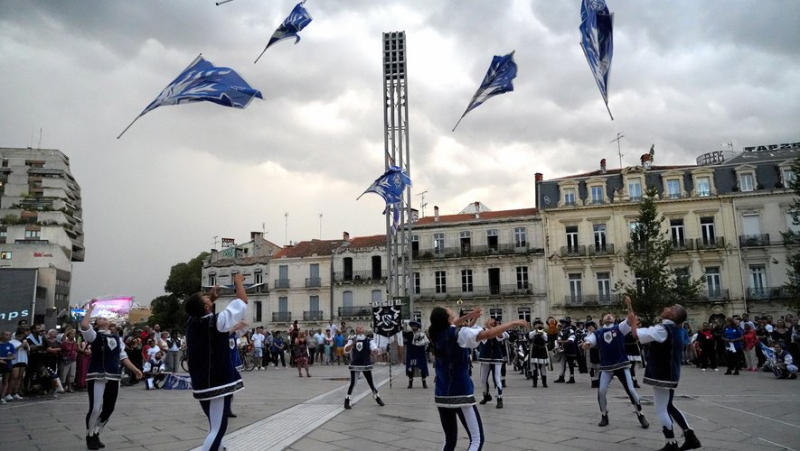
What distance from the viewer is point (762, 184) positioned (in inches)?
1631

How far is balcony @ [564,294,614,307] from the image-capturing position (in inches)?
1674

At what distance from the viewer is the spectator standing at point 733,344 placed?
60.4 ft

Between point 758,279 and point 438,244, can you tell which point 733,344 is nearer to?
point 758,279

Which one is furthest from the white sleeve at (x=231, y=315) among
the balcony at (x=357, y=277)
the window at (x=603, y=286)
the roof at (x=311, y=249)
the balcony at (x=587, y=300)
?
the roof at (x=311, y=249)

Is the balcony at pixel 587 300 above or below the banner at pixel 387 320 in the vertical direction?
above

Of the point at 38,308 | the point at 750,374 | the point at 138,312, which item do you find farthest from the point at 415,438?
the point at 138,312

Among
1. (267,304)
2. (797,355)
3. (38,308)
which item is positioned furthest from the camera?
(267,304)

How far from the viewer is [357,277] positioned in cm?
5044

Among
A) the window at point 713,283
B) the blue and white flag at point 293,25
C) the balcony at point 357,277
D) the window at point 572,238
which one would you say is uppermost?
the blue and white flag at point 293,25

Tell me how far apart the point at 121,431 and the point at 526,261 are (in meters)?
38.5

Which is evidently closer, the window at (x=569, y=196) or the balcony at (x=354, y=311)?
the window at (x=569, y=196)

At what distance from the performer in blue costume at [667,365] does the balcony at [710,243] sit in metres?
38.5

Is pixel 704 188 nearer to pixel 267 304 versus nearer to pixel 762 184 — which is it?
pixel 762 184

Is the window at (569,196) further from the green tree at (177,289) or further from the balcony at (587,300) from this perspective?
the green tree at (177,289)
